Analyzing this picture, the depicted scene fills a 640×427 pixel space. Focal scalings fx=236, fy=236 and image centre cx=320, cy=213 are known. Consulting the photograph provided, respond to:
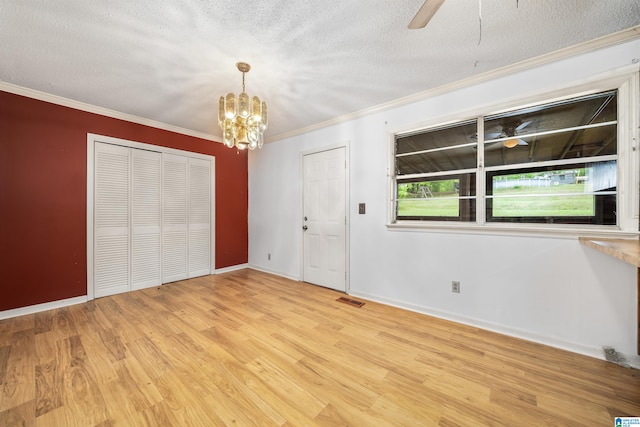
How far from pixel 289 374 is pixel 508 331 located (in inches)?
85.3

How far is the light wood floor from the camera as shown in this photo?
144 centimetres

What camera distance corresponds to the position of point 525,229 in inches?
88.3

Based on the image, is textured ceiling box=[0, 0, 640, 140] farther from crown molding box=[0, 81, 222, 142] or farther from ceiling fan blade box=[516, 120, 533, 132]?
ceiling fan blade box=[516, 120, 533, 132]

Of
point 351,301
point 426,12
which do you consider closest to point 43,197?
point 351,301

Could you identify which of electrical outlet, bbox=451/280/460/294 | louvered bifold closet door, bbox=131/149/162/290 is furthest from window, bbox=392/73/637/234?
louvered bifold closet door, bbox=131/149/162/290

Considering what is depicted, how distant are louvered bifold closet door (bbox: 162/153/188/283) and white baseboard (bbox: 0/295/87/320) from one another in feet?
3.34

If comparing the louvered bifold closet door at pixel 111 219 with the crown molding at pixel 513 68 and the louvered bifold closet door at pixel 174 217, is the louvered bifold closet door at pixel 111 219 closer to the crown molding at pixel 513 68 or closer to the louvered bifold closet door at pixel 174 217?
the louvered bifold closet door at pixel 174 217

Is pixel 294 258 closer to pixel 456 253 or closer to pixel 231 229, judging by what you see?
pixel 231 229

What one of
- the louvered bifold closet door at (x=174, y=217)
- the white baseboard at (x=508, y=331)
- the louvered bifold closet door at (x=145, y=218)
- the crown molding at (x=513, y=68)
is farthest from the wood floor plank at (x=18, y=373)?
the crown molding at (x=513, y=68)

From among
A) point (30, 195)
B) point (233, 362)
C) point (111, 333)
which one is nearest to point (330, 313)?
point (233, 362)

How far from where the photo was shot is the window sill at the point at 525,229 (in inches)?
76.5

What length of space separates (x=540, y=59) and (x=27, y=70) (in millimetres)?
4979

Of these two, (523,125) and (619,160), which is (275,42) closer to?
(523,125)

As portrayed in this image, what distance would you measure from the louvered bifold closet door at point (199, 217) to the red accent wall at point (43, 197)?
113 centimetres
